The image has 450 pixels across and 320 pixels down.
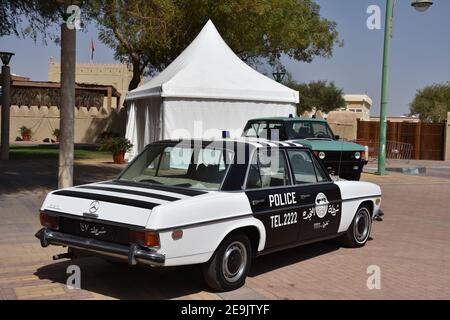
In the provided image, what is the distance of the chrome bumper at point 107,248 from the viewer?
187 inches

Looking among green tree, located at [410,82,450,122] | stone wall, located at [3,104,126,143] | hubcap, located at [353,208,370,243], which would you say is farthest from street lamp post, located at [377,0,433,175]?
green tree, located at [410,82,450,122]

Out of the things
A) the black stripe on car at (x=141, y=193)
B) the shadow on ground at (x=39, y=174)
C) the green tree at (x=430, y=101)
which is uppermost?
the green tree at (x=430, y=101)

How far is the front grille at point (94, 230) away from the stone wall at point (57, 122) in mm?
33870

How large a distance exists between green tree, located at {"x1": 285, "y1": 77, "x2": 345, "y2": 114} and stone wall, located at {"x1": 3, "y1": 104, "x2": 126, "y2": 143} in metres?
34.0

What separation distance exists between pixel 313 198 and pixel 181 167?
161 cm

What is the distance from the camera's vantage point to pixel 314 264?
6.84 meters

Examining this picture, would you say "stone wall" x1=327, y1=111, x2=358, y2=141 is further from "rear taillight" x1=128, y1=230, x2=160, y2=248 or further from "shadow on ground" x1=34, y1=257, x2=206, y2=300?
"rear taillight" x1=128, y1=230, x2=160, y2=248

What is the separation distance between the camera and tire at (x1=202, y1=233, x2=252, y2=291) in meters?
5.33

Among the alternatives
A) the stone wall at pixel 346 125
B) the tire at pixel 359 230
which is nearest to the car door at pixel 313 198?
the tire at pixel 359 230

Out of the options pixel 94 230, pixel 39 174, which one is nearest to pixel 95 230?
pixel 94 230

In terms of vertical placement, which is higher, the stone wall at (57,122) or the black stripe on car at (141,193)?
the stone wall at (57,122)

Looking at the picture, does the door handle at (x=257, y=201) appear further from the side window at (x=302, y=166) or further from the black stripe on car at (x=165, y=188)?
the side window at (x=302, y=166)
